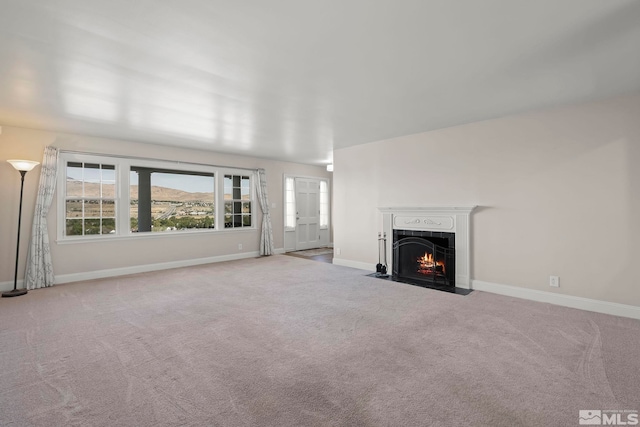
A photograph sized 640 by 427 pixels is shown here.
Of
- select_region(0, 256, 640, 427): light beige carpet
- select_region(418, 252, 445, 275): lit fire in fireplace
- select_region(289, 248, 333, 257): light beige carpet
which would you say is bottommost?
select_region(0, 256, 640, 427): light beige carpet

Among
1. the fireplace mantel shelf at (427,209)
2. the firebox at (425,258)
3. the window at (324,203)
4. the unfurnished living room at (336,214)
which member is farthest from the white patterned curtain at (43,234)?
the window at (324,203)

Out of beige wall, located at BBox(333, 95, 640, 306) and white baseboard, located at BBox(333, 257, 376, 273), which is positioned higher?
A: beige wall, located at BBox(333, 95, 640, 306)

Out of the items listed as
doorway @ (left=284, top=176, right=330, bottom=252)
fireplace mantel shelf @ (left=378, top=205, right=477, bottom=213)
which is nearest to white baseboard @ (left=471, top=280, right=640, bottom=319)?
fireplace mantel shelf @ (left=378, top=205, right=477, bottom=213)

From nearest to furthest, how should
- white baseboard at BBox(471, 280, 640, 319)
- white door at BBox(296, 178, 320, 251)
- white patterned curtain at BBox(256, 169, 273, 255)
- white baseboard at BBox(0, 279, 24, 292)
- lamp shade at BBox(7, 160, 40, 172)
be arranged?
white baseboard at BBox(471, 280, 640, 319)
lamp shade at BBox(7, 160, 40, 172)
white baseboard at BBox(0, 279, 24, 292)
white patterned curtain at BBox(256, 169, 273, 255)
white door at BBox(296, 178, 320, 251)

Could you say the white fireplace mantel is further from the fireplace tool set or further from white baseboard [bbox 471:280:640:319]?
white baseboard [bbox 471:280:640:319]

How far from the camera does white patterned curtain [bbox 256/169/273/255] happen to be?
7629 millimetres

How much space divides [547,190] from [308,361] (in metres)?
3.80

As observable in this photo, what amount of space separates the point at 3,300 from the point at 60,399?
11.1 feet

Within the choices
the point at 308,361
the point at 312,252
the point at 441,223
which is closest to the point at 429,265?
the point at 441,223

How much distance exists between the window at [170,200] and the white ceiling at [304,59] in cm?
184

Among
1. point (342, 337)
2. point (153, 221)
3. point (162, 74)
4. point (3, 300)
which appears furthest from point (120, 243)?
point (342, 337)

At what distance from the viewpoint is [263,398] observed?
194 centimetres

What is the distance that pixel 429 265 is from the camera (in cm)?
510

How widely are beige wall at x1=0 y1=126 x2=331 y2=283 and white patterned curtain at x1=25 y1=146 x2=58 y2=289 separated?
0.43ft
